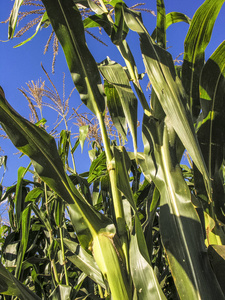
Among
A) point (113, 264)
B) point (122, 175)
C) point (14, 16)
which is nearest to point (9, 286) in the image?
point (113, 264)

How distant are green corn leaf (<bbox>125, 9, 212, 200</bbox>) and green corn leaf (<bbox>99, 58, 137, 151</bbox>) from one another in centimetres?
11

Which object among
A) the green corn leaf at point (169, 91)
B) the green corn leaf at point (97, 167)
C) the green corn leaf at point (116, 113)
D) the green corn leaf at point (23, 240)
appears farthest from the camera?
the green corn leaf at point (97, 167)

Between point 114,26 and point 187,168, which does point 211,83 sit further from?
point 187,168

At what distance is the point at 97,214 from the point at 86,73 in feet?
1.32

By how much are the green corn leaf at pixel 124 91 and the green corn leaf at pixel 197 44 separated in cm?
17

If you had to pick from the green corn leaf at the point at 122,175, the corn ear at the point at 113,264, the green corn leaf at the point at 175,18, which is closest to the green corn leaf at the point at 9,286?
the corn ear at the point at 113,264

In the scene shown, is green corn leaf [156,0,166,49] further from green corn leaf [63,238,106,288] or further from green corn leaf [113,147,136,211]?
green corn leaf [63,238,106,288]

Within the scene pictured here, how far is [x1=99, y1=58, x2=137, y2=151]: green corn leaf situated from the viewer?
0.79 metres

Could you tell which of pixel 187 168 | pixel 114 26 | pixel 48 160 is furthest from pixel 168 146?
pixel 187 168

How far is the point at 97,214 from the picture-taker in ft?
2.45

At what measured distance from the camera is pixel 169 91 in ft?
2.23

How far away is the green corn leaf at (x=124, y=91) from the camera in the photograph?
0.79 m

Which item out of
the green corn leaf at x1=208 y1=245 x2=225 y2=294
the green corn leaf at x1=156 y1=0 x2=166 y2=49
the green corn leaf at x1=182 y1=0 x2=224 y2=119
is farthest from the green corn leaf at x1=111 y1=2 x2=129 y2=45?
the green corn leaf at x1=208 y1=245 x2=225 y2=294

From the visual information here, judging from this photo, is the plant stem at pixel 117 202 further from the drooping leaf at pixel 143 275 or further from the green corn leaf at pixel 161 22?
the green corn leaf at pixel 161 22
